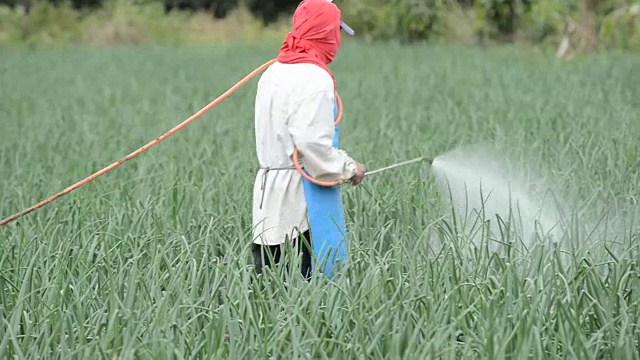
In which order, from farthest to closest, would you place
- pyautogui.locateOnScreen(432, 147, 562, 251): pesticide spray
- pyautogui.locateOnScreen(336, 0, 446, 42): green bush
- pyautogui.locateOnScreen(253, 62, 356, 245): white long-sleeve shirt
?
1. pyautogui.locateOnScreen(336, 0, 446, 42): green bush
2. pyautogui.locateOnScreen(432, 147, 562, 251): pesticide spray
3. pyautogui.locateOnScreen(253, 62, 356, 245): white long-sleeve shirt

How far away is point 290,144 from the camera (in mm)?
3234

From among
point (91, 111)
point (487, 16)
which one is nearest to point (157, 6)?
point (487, 16)

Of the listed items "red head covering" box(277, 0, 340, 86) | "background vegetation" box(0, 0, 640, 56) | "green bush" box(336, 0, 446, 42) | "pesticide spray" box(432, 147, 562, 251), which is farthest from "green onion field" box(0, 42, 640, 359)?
"green bush" box(336, 0, 446, 42)

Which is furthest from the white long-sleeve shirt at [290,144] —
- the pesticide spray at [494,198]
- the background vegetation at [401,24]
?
the background vegetation at [401,24]

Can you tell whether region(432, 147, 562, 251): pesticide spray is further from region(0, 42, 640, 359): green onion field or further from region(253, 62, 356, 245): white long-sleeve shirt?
region(253, 62, 356, 245): white long-sleeve shirt

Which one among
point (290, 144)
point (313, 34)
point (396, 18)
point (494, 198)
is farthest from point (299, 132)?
point (396, 18)

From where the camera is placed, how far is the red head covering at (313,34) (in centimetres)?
321

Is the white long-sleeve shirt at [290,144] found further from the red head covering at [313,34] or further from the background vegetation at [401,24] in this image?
the background vegetation at [401,24]

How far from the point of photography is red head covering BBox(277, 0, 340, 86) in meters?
3.21

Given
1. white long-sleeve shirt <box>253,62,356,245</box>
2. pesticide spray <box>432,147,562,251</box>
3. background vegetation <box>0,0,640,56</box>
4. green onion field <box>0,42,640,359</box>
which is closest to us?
green onion field <box>0,42,640,359</box>

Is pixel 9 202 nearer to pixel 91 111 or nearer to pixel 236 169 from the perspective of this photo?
pixel 236 169

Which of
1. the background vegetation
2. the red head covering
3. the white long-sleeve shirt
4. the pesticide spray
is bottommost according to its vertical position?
the background vegetation

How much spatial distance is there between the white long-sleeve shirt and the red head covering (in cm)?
4

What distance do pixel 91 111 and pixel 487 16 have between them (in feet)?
32.1
